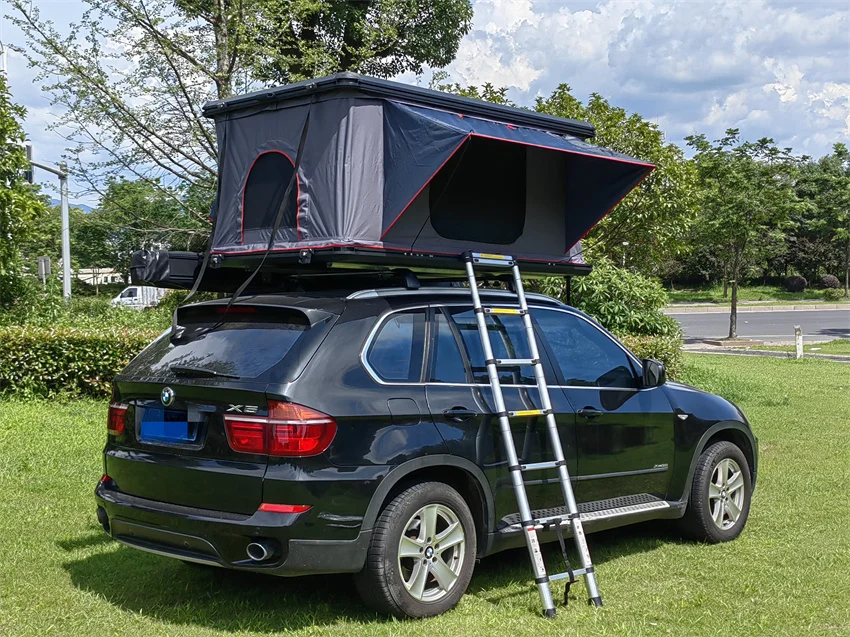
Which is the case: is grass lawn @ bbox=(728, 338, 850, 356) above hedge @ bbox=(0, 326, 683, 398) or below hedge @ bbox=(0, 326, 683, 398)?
below

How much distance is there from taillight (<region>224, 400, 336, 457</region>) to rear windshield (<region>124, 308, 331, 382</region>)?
0.59 ft

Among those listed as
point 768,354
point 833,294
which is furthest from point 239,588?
point 833,294

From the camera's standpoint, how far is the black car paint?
4582 mm

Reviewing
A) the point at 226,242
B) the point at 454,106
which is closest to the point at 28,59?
the point at 226,242

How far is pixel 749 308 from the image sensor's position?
4262cm

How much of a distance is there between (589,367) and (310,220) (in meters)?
1.98

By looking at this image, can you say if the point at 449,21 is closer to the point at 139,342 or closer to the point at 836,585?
the point at 139,342

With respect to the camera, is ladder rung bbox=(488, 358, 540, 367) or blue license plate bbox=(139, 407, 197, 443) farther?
ladder rung bbox=(488, 358, 540, 367)

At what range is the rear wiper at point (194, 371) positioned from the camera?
191 inches

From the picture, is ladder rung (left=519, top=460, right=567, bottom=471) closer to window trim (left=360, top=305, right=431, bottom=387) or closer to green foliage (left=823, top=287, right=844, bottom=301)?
window trim (left=360, top=305, right=431, bottom=387)

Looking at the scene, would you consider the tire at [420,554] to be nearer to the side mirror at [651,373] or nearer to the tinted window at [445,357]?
the tinted window at [445,357]

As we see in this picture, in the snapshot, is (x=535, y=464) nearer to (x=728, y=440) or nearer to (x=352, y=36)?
(x=728, y=440)

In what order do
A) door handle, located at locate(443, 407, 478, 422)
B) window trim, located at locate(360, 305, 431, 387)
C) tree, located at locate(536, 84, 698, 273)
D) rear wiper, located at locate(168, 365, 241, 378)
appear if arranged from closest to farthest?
rear wiper, located at locate(168, 365, 241, 378) → window trim, located at locate(360, 305, 431, 387) → door handle, located at locate(443, 407, 478, 422) → tree, located at locate(536, 84, 698, 273)

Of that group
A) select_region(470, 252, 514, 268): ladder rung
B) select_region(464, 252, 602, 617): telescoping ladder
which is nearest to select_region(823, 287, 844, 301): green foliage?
select_region(470, 252, 514, 268): ladder rung
